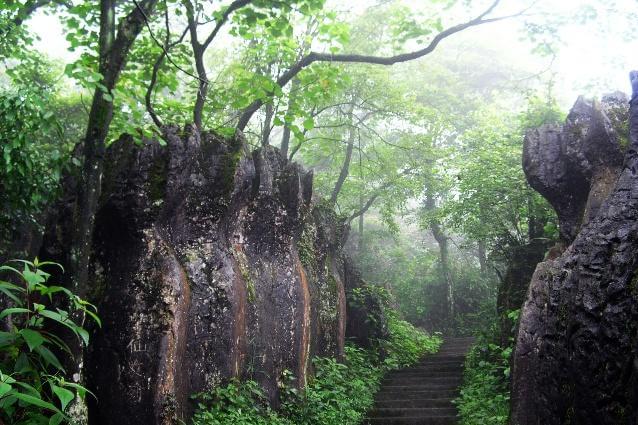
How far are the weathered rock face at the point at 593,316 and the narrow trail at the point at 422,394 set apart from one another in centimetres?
484

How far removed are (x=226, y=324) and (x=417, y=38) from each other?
576cm

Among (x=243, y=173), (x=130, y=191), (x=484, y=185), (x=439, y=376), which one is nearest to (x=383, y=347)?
(x=439, y=376)

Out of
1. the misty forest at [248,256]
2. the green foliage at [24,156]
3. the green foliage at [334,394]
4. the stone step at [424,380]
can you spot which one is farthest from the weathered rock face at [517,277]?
the green foliage at [24,156]

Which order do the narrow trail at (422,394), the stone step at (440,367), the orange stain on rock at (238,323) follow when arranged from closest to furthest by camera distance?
the orange stain on rock at (238,323)
the narrow trail at (422,394)
the stone step at (440,367)

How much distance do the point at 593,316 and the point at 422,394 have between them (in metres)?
7.53

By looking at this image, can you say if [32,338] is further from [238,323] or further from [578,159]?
[578,159]

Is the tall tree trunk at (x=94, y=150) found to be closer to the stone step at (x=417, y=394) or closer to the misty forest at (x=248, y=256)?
the misty forest at (x=248, y=256)

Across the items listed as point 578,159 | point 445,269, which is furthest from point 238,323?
point 445,269

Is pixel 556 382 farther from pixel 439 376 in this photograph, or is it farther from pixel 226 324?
pixel 439 376

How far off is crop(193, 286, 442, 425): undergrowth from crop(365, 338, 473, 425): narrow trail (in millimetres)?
257

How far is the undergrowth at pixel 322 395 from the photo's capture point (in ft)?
19.8

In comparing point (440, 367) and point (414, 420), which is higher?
point (440, 367)

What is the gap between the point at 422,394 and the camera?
10438 mm

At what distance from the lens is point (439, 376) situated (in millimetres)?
12016
